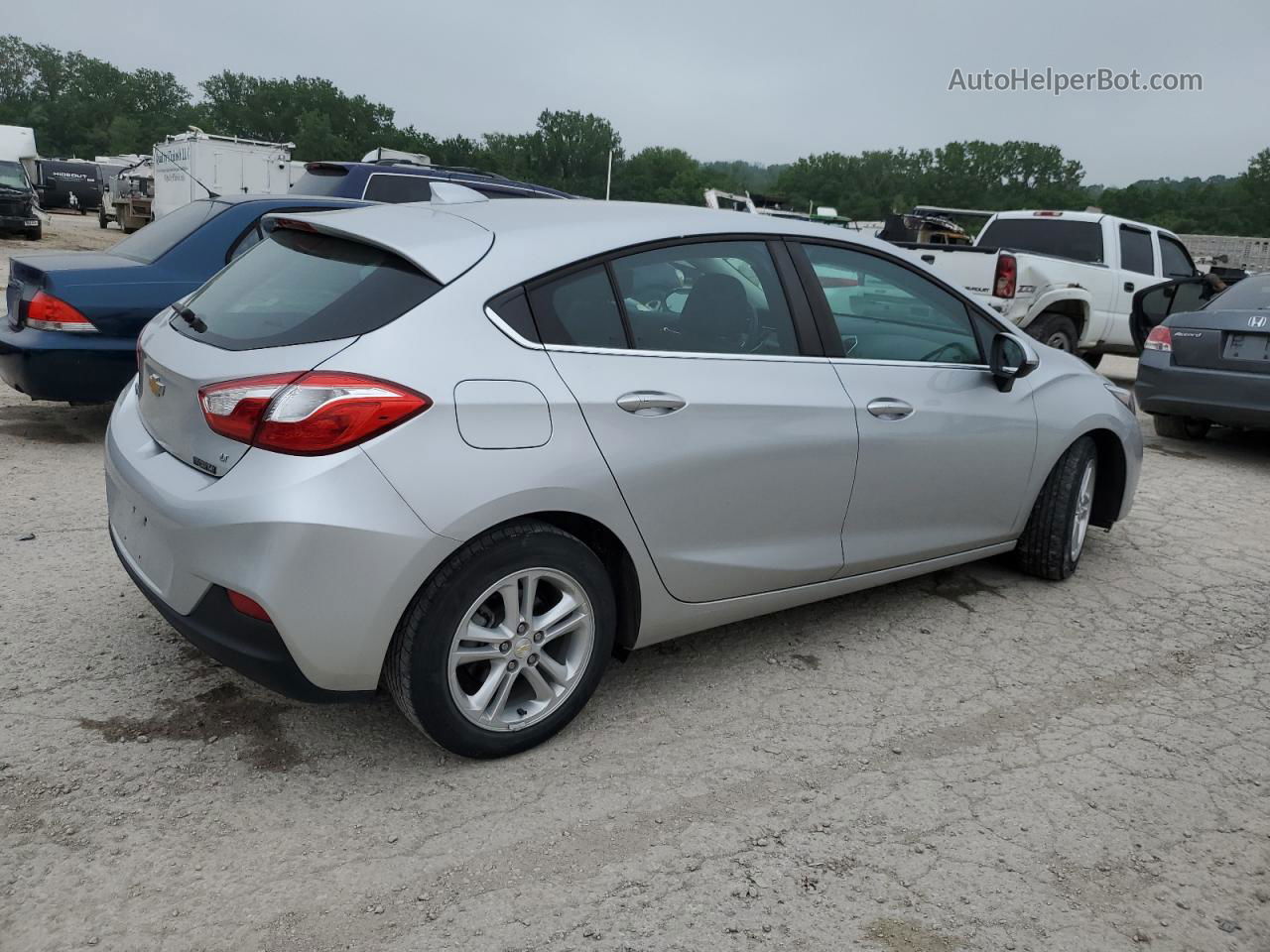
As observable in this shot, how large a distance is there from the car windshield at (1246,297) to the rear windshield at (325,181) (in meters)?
7.93

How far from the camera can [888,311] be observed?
154 inches

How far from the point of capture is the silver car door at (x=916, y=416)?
361 centimetres

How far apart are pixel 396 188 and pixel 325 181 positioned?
1.00m

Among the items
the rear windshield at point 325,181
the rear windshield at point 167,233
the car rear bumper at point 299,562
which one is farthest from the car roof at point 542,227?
the rear windshield at point 325,181

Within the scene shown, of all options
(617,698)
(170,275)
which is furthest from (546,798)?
(170,275)

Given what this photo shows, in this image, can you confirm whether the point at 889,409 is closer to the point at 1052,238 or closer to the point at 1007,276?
the point at 1007,276

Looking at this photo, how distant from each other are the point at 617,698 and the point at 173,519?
1.52 metres

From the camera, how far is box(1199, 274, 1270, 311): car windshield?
24.5 feet

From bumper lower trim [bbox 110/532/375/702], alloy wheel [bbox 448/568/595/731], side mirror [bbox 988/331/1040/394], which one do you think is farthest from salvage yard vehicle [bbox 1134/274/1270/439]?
bumper lower trim [bbox 110/532/375/702]

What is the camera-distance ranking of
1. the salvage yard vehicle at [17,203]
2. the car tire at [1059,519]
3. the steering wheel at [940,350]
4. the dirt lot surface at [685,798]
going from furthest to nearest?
the salvage yard vehicle at [17,203] < the car tire at [1059,519] < the steering wheel at [940,350] < the dirt lot surface at [685,798]

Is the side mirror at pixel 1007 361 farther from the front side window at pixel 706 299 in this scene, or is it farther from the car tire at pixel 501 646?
the car tire at pixel 501 646

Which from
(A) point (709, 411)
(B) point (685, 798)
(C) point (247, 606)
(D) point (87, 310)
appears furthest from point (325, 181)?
(B) point (685, 798)

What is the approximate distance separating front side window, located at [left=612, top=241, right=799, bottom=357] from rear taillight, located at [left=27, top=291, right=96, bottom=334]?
390cm

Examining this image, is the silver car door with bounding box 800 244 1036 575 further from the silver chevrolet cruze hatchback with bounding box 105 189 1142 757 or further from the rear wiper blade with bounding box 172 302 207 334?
the rear wiper blade with bounding box 172 302 207 334
